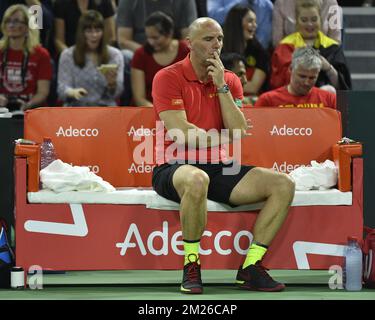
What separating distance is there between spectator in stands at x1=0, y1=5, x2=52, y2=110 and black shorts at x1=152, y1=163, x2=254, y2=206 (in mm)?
3073

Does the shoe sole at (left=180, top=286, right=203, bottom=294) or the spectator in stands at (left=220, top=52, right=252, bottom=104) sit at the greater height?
the spectator in stands at (left=220, top=52, right=252, bottom=104)

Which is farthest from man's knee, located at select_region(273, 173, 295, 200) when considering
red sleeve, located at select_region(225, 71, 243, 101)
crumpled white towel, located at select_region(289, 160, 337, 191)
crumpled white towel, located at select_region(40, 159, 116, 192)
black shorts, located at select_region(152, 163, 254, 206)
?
crumpled white towel, located at select_region(40, 159, 116, 192)

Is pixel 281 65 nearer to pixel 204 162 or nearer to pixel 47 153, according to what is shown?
pixel 204 162

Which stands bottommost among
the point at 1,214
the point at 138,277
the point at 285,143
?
the point at 138,277

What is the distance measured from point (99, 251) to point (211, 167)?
2.91ft

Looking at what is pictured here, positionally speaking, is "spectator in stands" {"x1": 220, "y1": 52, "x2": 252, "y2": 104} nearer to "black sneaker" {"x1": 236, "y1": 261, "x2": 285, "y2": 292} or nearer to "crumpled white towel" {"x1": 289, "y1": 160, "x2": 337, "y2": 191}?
"crumpled white towel" {"x1": 289, "y1": 160, "x2": 337, "y2": 191}

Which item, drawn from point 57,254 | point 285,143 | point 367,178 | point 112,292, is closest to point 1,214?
point 57,254

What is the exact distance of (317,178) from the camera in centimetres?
699

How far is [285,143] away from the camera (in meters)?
7.50

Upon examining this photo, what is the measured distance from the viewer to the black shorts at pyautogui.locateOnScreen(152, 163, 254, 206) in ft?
21.9

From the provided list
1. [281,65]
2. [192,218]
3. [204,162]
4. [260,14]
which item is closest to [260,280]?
[192,218]

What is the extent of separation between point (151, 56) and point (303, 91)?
1771 mm

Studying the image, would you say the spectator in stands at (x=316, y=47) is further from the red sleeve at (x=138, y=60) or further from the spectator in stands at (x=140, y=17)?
the red sleeve at (x=138, y=60)
